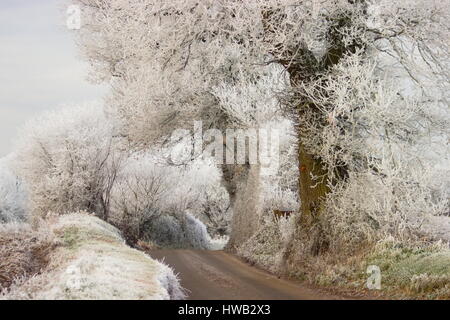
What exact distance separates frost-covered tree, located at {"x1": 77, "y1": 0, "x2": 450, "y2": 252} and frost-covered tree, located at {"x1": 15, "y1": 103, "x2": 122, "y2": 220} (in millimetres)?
10281

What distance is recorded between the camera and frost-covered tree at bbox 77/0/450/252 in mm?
13906

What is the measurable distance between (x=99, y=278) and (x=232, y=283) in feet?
16.8

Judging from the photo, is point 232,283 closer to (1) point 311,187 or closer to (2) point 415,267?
A: (1) point 311,187

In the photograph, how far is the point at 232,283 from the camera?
542 inches

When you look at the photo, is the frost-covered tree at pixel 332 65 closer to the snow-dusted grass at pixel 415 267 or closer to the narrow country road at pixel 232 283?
the snow-dusted grass at pixel 415 267

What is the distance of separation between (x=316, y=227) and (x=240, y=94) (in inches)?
344

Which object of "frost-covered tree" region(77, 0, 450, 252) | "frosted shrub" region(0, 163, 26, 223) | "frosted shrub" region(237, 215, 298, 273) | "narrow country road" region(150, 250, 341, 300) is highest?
"frost-covered tree" region(77, 0, 450, 252)

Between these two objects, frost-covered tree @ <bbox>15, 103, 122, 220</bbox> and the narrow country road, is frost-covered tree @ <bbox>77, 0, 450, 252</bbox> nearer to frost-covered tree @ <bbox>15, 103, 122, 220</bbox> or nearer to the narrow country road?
the narrow country road

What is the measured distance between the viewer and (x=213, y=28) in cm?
1555

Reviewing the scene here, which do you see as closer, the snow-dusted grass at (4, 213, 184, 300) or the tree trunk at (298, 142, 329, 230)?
the snow-dusted grass at (4, 213, 184, 300)

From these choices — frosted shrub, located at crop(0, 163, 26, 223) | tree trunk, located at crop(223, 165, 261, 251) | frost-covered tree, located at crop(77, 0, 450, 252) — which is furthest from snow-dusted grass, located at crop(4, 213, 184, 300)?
frosted shrub, located at crop(0, 163, 26, 223)

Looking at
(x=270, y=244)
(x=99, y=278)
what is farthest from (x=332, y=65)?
(x=99, y=278)
